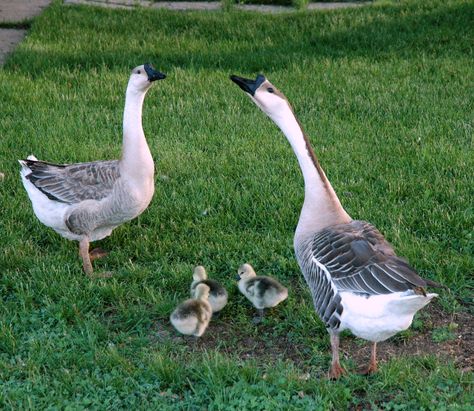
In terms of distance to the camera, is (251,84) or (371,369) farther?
A: (251,84)

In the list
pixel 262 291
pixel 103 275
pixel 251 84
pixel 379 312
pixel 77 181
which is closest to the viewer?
pixel 379 312

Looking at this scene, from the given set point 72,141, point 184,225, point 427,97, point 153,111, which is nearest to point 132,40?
point 153,111

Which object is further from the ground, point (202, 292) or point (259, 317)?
point (202, 292)

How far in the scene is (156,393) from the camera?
4.16 metres

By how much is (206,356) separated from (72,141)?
3.63 meters

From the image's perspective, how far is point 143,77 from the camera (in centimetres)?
555

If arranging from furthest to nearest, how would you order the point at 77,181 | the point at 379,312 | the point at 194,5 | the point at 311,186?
the point at 194,5, the point at 77,181, the point at 311,186, the point at 379,312

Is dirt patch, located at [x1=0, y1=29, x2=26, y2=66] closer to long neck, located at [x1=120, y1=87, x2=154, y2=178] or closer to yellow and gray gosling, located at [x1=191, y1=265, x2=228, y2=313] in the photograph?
long neck, located at [x1=120, y1=87, x2=154, y2=178]

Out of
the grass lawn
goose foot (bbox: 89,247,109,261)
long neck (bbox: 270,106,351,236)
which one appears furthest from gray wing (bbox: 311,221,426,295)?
goose foot (bbox: 89,247,109,261)

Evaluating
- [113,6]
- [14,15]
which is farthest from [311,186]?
[14,15]

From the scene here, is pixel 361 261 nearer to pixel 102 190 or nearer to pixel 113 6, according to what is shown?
pixel 102 190

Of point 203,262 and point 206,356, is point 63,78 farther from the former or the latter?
point 206,356

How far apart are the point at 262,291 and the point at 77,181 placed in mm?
1669

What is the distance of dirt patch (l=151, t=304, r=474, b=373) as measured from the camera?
178 inches
